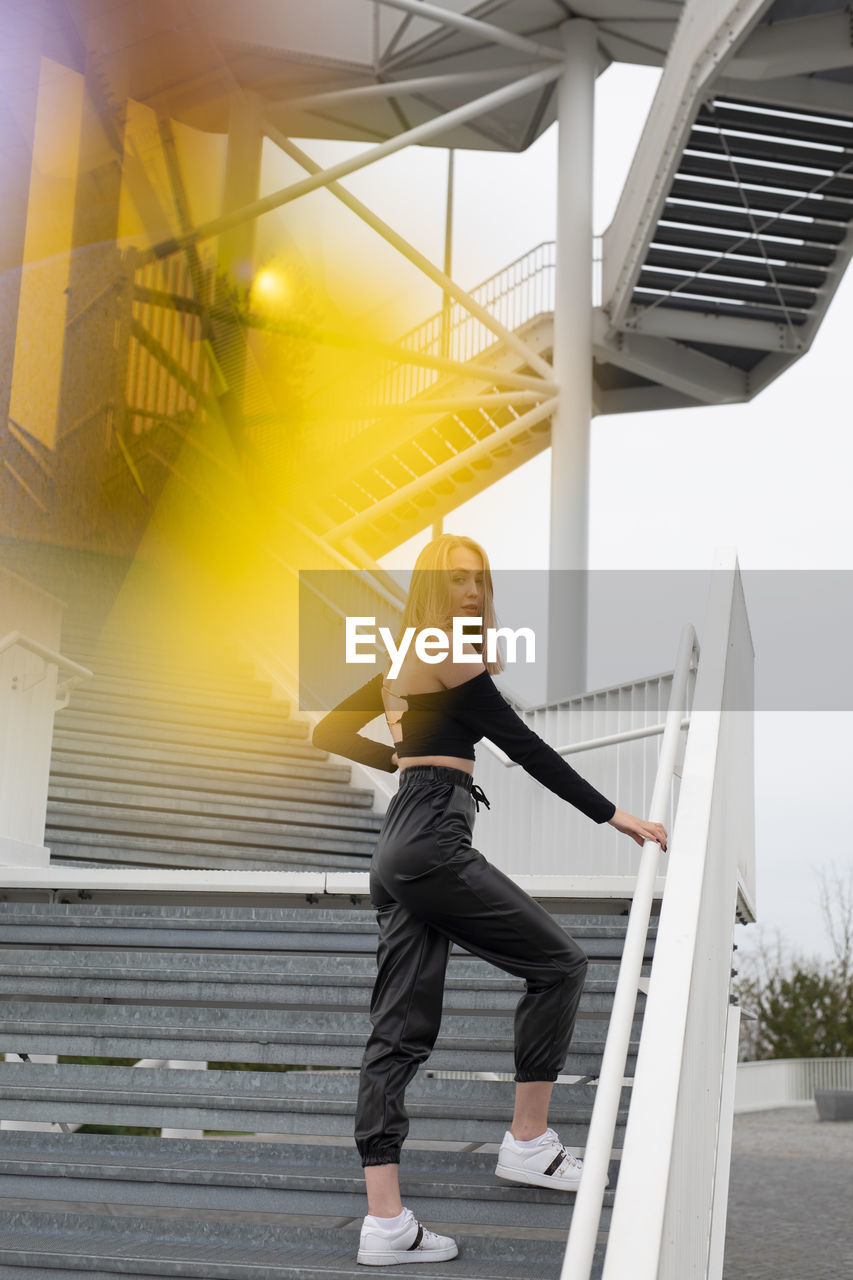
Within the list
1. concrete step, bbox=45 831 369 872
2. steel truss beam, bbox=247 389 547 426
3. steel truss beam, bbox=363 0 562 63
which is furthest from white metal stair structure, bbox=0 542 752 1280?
steel truss beam, bbox=363 0 562 63

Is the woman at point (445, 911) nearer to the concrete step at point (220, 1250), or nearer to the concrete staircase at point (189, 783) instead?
the concrete step at point (220, 1250)

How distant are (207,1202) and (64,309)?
13.1 m

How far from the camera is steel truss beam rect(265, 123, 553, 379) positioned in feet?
56.9

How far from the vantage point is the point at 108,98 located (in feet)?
61.1

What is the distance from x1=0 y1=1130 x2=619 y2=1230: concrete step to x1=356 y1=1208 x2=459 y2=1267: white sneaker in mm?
280

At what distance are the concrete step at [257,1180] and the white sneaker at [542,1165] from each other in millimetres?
39

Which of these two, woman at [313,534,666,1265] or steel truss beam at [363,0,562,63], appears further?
steel truss beam at [363,0,562,63]

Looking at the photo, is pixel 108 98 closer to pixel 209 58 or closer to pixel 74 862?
pixel 209 58

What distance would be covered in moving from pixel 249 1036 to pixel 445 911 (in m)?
1.54

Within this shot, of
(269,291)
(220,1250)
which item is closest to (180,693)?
(220,1250)

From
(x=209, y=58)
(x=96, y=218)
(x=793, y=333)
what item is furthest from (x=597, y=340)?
(x=209, y=58)

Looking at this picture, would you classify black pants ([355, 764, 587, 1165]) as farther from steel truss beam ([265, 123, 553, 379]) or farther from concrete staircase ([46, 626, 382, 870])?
steel truss beam ([265, 123, 553, 379])

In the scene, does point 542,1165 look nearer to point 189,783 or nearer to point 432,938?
point 432,938

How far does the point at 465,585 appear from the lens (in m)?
3.24
